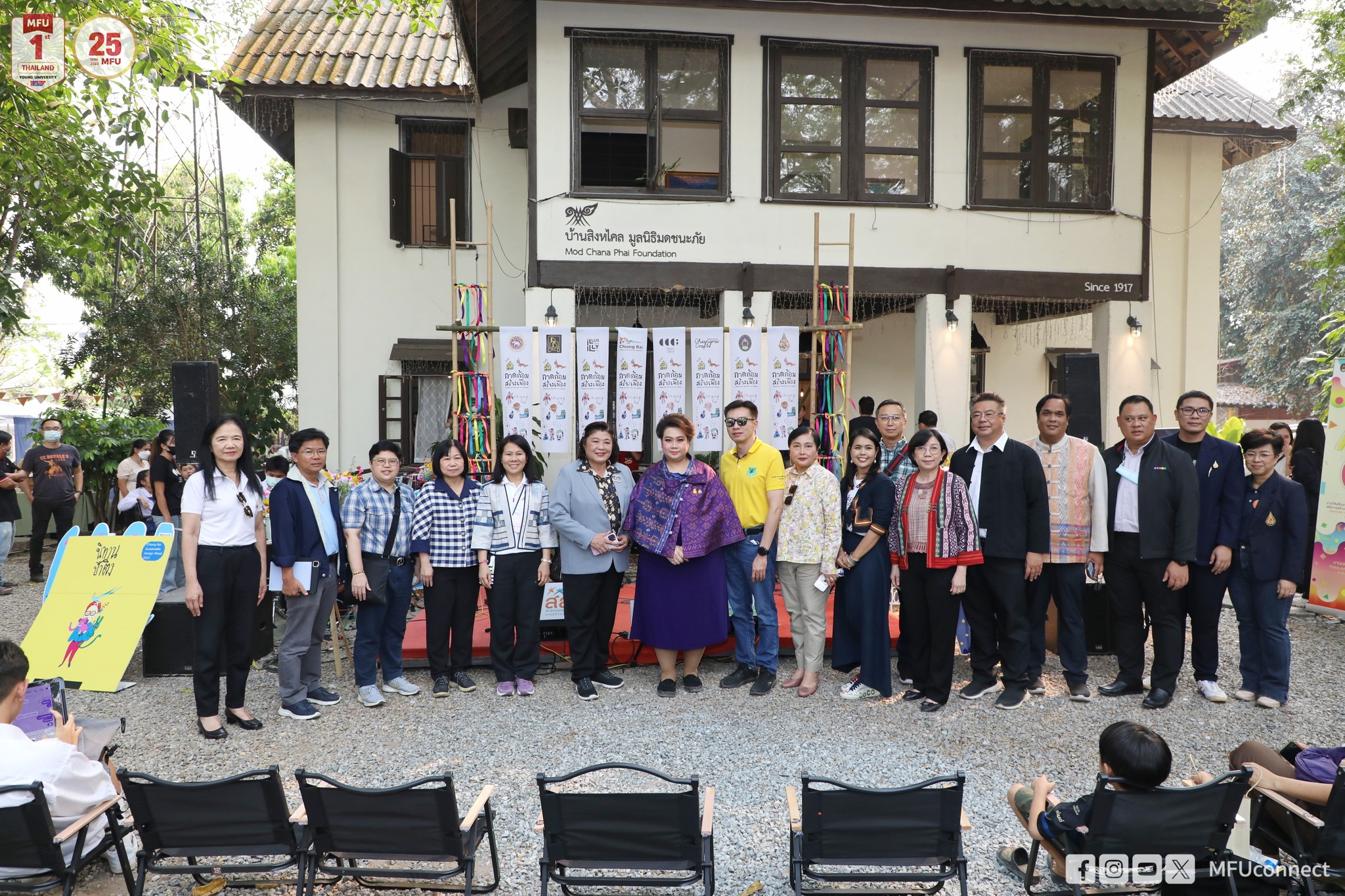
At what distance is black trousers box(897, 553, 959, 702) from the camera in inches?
213

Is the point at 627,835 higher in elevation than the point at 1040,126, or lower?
lower

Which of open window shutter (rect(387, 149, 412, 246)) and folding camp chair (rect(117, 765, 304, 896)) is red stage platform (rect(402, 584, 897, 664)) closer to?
folding camp chair (rect(117, 765, 304, 896))

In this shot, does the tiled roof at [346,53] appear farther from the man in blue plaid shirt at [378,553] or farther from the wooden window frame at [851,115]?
the man in blue plaid shirt at [378,553]

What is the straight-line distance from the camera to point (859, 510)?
5.70m

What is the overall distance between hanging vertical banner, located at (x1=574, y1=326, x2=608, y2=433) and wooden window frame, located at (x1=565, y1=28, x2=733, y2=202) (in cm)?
201

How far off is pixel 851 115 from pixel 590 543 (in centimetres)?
681

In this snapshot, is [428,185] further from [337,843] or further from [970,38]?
[337,843]

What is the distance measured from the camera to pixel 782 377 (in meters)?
8.77

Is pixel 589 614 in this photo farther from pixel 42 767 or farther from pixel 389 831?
pixel 42 767

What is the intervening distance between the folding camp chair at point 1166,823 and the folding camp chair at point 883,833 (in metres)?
0.44

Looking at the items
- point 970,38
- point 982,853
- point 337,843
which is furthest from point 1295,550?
point 970,38

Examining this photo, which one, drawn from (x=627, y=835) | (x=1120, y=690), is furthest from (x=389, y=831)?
(x=1120, y=690)

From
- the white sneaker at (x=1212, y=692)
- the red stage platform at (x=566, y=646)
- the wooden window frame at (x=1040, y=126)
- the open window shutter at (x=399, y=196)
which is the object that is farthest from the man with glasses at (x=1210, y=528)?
the open window shutter at (x=399, y=196)

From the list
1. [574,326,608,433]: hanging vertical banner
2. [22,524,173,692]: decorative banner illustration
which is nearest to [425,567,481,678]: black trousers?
[22,524,173,692]: decorative banner illustration
